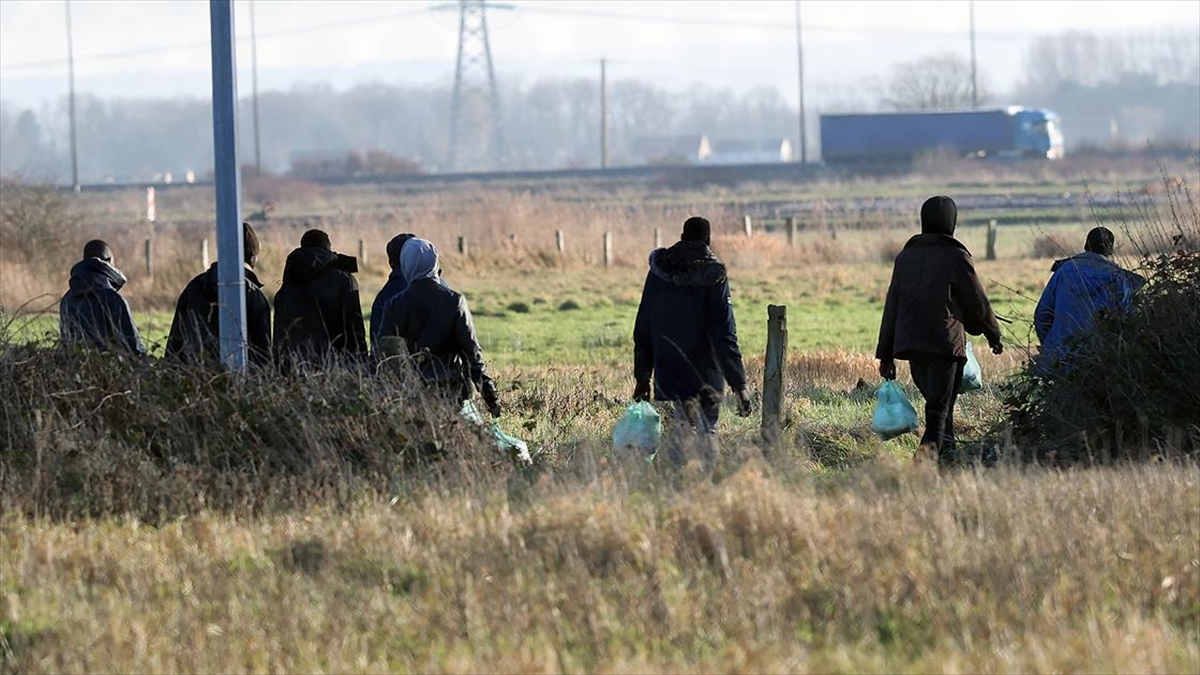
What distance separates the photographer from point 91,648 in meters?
7.21

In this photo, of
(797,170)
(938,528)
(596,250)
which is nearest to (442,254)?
(596,250)

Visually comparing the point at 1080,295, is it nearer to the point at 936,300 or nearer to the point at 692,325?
the point at 936,300

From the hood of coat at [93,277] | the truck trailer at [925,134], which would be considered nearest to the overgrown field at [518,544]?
the hood of coat at [93,277]

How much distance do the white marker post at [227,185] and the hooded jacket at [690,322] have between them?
7.98 feet

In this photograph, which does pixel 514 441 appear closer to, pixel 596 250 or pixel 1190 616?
pixel 1190 616

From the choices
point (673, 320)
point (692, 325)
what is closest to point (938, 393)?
point (692, 325)

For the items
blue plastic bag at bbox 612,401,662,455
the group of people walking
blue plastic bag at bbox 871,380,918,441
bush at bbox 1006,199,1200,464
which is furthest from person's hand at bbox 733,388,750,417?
bush at bbox 1006,199,1200,464

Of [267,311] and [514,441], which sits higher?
[267,311]

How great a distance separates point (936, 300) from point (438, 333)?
308 centimetres

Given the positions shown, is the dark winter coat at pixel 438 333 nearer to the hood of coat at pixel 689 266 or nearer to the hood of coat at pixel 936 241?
the hood of coat at pixel 689 266

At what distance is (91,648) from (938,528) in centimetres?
365

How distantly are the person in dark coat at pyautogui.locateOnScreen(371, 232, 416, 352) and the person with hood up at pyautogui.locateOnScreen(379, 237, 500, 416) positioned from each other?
11 cm

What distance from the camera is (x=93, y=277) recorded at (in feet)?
41.7

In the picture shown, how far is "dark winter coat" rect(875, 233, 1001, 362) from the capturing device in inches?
441
